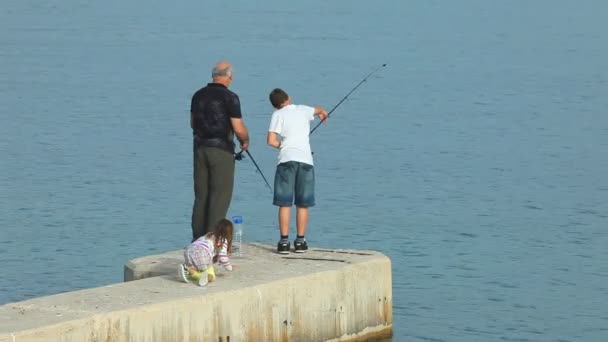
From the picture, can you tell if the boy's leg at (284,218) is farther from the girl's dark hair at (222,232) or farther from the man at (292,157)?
the girl's dark hair at (222,232)

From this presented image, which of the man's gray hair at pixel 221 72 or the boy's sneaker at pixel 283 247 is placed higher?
the man's gray hair at pixel 221 72

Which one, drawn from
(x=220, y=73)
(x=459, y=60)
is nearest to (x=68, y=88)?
(x=459, y=60)

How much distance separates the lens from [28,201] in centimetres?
2212

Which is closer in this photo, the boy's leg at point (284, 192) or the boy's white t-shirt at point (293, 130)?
the boy's white t-shirt at point (293, 130)

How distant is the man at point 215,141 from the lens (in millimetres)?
12867

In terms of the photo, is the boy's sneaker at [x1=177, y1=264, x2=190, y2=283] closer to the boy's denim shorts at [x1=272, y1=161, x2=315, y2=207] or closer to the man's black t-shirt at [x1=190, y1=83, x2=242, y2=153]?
the man's black t-shirt at [x1=190, y1=83, x2=242, y2=153]

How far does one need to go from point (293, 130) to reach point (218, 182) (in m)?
0.76

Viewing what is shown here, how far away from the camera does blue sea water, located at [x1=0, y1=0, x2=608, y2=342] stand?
1784 centimetres

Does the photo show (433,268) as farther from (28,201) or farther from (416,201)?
(28,201)

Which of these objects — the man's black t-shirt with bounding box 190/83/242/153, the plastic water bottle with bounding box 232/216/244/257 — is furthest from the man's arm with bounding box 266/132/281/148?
the plastic water bottle with bounding box 232/216/244/257

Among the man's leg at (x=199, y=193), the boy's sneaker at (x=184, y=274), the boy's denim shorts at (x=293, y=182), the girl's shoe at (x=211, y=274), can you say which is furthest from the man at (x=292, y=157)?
the boy's sneaker at (x=184, y=274)

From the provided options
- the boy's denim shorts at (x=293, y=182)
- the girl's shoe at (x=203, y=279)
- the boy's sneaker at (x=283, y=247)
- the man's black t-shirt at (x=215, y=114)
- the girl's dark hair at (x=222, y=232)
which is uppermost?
the man's black t-shirt at (x=215, y=114)

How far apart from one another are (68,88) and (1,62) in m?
4.39

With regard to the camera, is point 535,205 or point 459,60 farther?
point 459,60
